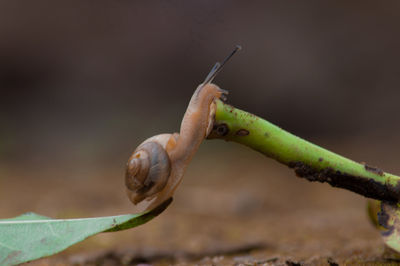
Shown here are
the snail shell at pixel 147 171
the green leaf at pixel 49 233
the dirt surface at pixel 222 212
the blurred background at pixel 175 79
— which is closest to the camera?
the green leaf at pixel 49 233

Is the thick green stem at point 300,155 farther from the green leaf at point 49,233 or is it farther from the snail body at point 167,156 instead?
the green leaf at point 49,233

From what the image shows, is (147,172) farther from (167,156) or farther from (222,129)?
(222,129)

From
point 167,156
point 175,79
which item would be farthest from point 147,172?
point 175,79

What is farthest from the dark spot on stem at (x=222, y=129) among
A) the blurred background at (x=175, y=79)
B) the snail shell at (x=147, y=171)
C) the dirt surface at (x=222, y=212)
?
the blurred background at (x=175, y=79)

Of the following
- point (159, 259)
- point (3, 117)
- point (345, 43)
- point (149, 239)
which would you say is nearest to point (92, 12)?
point (3, 117)

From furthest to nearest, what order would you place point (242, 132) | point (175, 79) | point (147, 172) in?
1. point (175, 79)
2. point (147, 172)
3. point (242, 132)

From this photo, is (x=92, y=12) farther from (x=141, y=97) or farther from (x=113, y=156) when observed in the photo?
(x=113, y=156)
